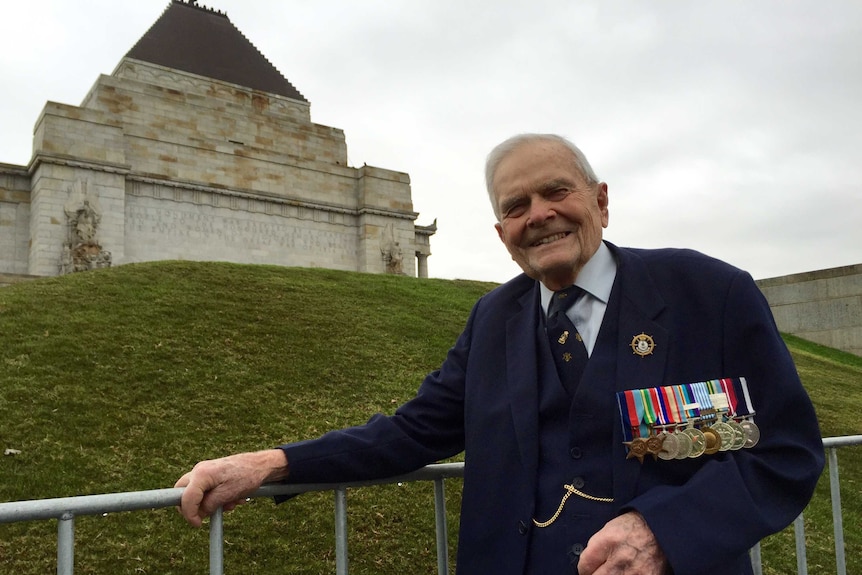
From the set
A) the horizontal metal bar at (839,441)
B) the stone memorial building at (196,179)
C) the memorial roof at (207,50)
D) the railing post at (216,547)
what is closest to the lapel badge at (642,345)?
the railing post at (216,547)

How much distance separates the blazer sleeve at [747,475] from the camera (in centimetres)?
166

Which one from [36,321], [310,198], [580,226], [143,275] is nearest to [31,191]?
[310,198]

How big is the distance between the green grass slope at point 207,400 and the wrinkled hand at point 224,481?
2.59m

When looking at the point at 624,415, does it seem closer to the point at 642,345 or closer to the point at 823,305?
the point at 642,345

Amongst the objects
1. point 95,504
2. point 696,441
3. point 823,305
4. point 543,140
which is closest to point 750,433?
point 696,441

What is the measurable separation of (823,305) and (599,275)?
17.5 meters

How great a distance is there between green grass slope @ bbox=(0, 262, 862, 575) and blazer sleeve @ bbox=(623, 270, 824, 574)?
3.27m

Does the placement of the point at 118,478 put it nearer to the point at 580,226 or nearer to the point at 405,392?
the point at 405,392

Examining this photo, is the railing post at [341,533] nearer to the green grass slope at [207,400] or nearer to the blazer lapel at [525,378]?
the blazer lapel at [525,378]

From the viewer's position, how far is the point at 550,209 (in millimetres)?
2168

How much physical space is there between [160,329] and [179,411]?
7.66 ft

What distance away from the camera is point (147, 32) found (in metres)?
25.3

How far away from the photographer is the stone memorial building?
1919cm

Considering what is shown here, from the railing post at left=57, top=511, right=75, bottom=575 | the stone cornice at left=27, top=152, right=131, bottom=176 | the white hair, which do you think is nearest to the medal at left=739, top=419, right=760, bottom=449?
the white hair
